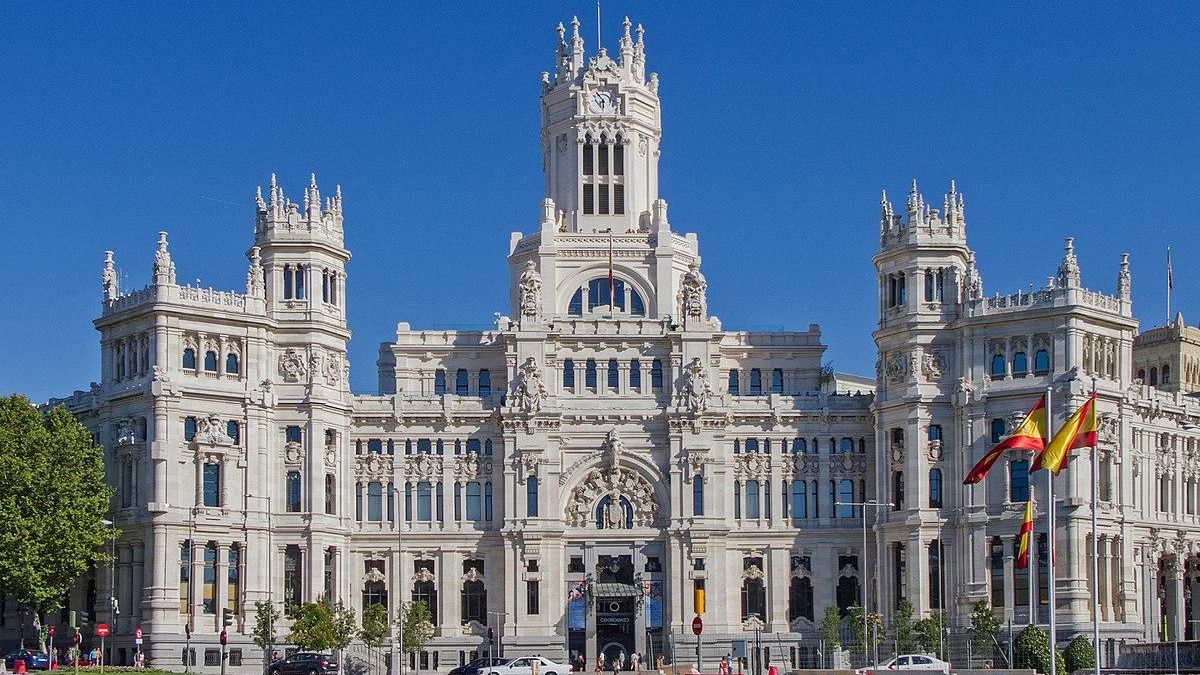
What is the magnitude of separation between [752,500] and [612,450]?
10513mm

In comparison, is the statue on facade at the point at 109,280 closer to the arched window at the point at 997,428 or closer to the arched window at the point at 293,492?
the arched window at the point at 293,492

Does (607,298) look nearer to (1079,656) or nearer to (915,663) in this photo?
(915,663)

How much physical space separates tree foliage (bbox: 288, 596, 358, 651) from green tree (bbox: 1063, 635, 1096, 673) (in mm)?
45021

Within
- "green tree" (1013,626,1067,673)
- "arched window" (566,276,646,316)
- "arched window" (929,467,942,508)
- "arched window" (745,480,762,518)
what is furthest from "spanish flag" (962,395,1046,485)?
"arched window" (566,276,646,316)

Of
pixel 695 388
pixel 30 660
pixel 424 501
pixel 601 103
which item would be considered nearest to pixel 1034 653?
pixel 695 388

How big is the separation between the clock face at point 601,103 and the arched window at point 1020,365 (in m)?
37.6

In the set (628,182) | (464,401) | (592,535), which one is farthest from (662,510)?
(628,182)

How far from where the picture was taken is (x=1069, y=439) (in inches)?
3585

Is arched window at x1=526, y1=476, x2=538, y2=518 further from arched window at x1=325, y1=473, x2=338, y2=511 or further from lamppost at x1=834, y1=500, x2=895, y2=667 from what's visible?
lamppost at x1=834, y1=500, x2=895, y2=667

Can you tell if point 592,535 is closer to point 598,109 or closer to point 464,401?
point 464,401

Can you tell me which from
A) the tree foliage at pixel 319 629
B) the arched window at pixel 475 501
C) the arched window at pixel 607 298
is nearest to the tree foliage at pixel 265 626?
the tree foliage at pixel 319 629

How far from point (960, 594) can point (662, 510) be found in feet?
71.4

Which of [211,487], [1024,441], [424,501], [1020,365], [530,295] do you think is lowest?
[424,501]

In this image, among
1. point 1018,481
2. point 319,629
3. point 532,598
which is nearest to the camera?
point 319,629
